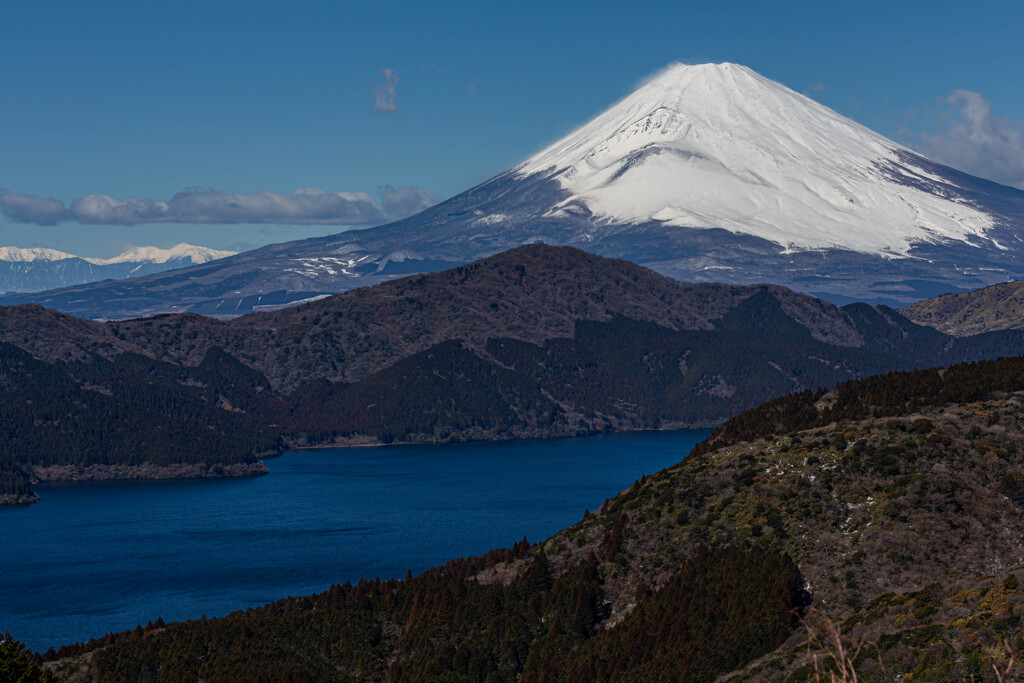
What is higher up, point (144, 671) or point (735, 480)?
point (735, 480)

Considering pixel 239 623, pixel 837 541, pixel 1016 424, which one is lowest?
pixel 239 623

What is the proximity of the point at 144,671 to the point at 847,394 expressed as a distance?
95.9 metres

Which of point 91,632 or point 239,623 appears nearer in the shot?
point 239,623

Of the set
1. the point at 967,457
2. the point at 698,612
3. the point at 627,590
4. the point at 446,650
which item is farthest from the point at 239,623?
the point at 967,457

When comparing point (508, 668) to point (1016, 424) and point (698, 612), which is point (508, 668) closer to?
point (698, 612)

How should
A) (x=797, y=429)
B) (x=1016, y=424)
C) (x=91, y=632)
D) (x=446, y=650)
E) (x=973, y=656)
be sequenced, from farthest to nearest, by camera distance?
1. (x=91, y=632)
2. (x=797, y=429)
3. (x=1016, y=424)
4. (x=446, y=650)
5. (x=973, y=656)

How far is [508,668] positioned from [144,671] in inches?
1423

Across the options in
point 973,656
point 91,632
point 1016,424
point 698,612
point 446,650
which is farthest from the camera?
point 91,632

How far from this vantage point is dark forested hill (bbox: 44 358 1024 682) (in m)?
103

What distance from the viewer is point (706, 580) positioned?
4441 inches

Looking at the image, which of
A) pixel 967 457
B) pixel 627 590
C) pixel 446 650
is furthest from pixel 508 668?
pixel 967 457

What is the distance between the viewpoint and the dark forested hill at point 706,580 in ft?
339

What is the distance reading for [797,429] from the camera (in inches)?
6009

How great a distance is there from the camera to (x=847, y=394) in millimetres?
164625
